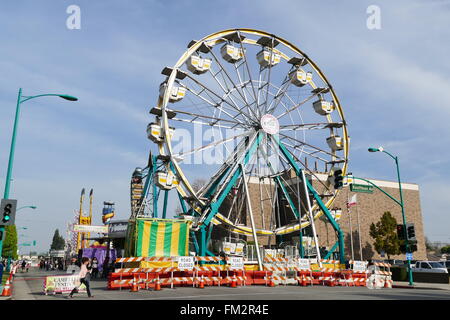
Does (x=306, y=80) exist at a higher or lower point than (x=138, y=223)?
higher

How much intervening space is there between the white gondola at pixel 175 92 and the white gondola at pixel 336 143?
12.5 metres

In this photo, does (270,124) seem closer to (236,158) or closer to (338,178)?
(236,158)

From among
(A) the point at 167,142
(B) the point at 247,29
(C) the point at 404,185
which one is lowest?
(A) the point at 167,142

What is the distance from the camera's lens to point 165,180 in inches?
914

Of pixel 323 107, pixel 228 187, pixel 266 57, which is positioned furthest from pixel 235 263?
pixel 323 107

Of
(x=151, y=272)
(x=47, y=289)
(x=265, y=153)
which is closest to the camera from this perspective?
(x=47, y=289)

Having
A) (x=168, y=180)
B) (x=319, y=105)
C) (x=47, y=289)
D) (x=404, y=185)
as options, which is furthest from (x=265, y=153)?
(x=404, y=185)

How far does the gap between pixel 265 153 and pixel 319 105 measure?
6.03m

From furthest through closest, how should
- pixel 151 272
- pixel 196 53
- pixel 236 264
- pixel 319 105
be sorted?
pixel 319 105, pixel 196 53, pixel 236 264, pixel 151 272

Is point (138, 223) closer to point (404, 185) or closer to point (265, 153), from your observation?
point (265, 153)

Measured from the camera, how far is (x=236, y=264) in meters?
18.0

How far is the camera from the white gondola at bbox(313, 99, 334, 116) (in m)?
29.8

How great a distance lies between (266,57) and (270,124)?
4.92 m

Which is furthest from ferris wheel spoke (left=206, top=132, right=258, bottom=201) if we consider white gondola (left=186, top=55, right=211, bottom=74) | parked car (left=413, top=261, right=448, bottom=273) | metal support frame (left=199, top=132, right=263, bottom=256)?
parked car (left=413, top=261, right=448, bottom=273)
